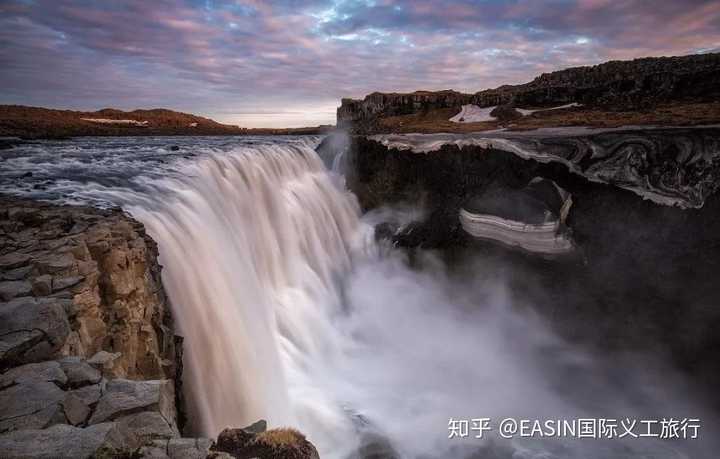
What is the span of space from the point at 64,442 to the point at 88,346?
1725 millimetres

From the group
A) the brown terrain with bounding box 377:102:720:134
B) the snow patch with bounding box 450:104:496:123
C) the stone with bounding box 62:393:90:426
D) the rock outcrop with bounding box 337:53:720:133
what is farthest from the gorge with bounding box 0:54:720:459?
the snow patch with bounding box 450:104:496:123

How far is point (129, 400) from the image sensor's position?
119 inches

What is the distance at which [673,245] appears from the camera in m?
10.5

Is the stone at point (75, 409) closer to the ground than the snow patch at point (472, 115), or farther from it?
closer to the ground

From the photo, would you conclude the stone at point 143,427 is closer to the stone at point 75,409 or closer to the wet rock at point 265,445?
the stone at point 75,409

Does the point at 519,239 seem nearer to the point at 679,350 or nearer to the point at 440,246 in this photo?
the point at 440,246

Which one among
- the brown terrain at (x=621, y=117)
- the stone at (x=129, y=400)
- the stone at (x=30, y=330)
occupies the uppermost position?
the brown terrain at (x=621, y=117)

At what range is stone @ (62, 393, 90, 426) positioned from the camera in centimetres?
276

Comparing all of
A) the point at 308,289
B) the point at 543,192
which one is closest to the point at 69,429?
the point at 308,289

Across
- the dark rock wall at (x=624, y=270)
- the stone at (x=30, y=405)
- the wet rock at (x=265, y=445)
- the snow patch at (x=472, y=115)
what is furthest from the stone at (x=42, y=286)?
the snow patch at (x=472, y=115)

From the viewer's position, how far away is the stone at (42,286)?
3.89 m

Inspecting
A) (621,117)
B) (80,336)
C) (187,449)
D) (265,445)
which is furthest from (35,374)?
(621,117)

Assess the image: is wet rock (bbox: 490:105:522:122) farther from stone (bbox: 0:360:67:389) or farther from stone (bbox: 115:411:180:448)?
stone (bbox: 0:360:67:389)

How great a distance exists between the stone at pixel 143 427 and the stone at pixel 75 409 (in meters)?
0.23
